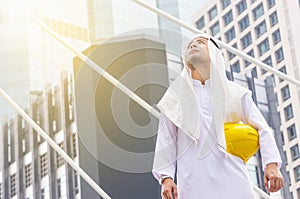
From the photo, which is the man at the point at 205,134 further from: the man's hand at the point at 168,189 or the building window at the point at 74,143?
the building window at the point at 74,143

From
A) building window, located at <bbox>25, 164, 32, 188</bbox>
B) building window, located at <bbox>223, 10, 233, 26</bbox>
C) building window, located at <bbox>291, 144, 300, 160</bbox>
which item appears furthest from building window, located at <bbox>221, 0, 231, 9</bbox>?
building window, located at <bbox>25, 164, 32, 188</bbox>

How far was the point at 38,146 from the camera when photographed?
84.5 feet

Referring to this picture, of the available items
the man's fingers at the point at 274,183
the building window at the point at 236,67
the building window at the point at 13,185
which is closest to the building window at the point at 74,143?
the building window at the point at 13,185

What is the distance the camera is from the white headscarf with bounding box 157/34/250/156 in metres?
1.08

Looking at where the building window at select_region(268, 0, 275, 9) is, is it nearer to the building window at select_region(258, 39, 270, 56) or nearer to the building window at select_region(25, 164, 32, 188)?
the building window at select_region(258, 39, 270, 56)

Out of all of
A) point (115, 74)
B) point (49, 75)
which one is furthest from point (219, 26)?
point (115, 74)

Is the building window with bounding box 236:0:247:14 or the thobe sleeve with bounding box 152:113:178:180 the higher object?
the building window with bounding box 236:0:247:14

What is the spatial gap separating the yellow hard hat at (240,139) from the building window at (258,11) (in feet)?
110

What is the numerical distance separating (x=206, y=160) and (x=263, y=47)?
3309 centimetres

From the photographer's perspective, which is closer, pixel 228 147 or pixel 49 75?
pixel 228 147

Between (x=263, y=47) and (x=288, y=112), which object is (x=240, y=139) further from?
(x=263, y=47)

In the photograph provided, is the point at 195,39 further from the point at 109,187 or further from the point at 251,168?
the point at 251,168

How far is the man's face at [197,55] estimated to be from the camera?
1.11 meters

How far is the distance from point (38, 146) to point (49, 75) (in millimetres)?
4862
